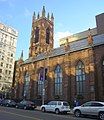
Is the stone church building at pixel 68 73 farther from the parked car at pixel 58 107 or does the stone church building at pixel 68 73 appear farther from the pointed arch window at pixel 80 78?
the parked car at pixel 58 107

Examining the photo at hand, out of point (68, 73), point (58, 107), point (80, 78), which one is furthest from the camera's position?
point (68, 73)

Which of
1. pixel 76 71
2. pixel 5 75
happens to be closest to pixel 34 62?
pixel 76 71

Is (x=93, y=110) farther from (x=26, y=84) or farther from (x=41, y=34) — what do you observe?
(x=41, y=34)

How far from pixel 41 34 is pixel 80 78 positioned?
28783 millimetres

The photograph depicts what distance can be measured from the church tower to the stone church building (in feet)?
32.6

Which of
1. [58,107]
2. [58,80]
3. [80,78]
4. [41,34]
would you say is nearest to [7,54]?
[41,34]

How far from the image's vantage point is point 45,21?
65.7 metres

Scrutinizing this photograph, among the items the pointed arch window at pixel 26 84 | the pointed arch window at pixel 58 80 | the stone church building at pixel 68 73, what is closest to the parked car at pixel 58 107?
the stone church building at pixel 68 73

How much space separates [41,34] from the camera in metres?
62.3

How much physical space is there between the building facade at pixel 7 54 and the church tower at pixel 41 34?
21.8 metres

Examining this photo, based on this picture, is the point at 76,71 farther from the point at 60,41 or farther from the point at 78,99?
the point at 60,41

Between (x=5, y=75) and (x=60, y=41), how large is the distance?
2752 centimetres

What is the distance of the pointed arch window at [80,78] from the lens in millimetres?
36609

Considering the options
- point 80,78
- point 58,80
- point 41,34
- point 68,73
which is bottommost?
point 58,80
